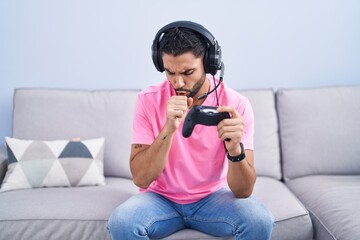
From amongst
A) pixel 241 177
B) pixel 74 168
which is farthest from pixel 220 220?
pixel 74 168

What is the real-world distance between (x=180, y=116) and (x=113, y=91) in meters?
0.95

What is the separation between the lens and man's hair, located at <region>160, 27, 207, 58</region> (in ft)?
4.27

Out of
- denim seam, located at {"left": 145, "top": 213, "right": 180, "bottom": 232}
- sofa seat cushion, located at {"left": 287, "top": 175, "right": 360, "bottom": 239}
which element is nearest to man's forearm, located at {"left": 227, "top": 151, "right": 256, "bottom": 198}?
denim seam, located at {"left": 145, "top": 213, "right": 180, "bottom": 232}

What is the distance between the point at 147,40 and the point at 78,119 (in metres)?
0.57

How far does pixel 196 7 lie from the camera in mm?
2248

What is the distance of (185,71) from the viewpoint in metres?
1.32

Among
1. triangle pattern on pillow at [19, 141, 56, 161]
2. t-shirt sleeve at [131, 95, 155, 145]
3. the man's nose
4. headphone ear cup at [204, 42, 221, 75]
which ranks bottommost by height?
triangle pattern on pillow at [19, 141, 56, 161]

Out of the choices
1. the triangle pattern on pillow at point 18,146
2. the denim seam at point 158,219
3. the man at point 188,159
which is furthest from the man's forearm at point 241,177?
the triangle pattern on pillow at point 18,146

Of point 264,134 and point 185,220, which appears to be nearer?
point 185,220

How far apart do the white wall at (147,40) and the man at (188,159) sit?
2.69 ft

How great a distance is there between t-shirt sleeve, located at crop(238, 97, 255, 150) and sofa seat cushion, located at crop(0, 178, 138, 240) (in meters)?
0.55

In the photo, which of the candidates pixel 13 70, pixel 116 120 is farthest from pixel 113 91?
pixel 13 70

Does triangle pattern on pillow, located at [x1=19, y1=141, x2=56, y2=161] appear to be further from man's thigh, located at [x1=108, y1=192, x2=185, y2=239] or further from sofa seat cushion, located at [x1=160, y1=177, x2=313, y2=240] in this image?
sofa seat cushion, located at [x1=160, y1=177, x2=313, y2=240]

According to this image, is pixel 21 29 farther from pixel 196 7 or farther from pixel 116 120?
pixel 196 7
